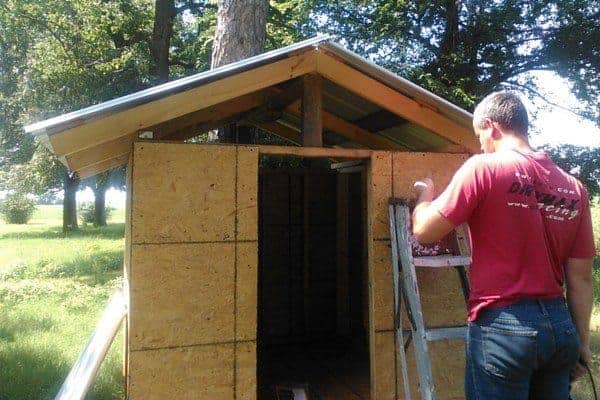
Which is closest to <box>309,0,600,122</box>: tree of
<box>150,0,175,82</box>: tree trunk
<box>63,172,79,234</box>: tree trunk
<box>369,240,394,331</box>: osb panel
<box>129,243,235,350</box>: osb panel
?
<box>150,0,175,82</box>: tree trunk

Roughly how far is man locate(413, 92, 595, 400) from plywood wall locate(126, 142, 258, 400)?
2.00m

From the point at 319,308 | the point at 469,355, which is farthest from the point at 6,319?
the point at 469,355

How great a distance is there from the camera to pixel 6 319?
868 centimetres

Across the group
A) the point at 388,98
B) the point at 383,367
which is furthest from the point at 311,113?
the point at 383,367

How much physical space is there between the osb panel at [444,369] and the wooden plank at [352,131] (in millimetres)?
2239

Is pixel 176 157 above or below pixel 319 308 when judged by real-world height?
above

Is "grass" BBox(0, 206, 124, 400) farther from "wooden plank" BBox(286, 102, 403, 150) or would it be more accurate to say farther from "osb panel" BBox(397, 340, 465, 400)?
"wooden plank" BBox(286, 102, 403, 150)

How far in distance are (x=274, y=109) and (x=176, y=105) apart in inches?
74.2

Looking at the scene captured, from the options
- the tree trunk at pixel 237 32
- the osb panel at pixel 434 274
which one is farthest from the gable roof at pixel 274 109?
the tree trunk at pixel 237 32

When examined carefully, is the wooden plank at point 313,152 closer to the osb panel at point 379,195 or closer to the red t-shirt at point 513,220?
the osb panel at point 379,195

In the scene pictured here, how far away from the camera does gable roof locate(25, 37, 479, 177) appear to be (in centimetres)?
340

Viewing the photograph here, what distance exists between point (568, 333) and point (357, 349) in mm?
4659

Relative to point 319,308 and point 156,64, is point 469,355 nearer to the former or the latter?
point 319,308

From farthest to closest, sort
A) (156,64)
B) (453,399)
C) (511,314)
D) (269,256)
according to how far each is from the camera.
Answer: (156,64)
(269,256)
(453,399)
(511,314)
